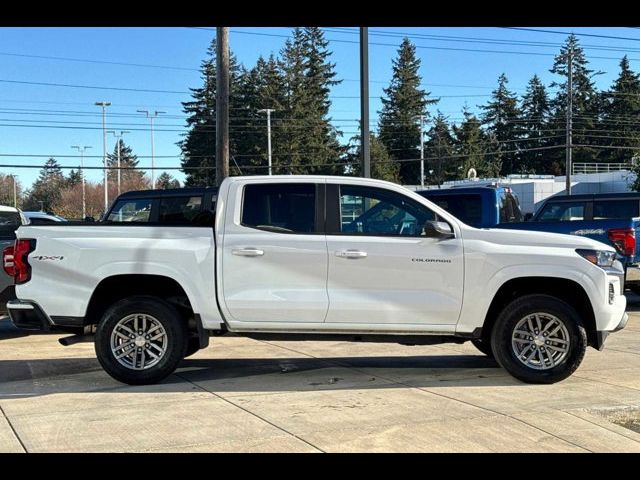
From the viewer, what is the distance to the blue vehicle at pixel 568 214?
11.0 metres

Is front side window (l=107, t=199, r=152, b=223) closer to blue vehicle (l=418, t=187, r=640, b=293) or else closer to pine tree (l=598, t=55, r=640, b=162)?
blue vehicle (l=418, t=187, r=640, b=293)

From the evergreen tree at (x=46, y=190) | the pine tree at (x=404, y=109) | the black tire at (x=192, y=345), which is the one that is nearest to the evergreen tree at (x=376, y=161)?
the pine tree at (x=404, y=109)

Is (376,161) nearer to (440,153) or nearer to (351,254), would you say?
(440,153)

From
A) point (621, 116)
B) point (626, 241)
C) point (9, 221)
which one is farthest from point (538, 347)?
point (621, 116)

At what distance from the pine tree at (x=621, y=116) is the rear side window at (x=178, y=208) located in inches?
3659

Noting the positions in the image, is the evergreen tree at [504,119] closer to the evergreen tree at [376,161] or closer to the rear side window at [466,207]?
the evergreen tree at [376,161]

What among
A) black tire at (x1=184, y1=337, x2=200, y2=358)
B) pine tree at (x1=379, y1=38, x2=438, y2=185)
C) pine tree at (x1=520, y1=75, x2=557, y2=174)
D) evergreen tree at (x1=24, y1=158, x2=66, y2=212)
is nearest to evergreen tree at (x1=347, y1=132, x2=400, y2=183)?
pine tree at (x1=379, y1=38, x2=438, y2=185)

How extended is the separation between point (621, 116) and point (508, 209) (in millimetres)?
91228

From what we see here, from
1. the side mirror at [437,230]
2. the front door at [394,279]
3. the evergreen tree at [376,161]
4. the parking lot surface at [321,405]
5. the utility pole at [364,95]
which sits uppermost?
the evergreen tree at [376,161]

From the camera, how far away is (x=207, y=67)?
7812 cm

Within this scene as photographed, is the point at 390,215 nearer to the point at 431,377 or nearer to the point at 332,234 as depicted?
the point at 332,234

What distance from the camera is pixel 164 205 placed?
36.1 feet
